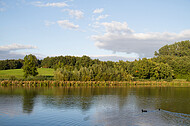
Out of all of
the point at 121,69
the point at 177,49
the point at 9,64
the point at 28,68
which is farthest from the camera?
the point at 177,49

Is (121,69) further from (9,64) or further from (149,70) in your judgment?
(9,64)

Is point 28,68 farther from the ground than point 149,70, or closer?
farther from the ground

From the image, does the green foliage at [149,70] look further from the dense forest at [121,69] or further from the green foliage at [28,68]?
the green foliage at [28,68]

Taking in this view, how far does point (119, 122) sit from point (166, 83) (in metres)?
57.5

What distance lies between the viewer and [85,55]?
4503 inches

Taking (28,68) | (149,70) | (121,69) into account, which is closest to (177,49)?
(149,70)

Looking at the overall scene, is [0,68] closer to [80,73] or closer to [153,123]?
[80,73]

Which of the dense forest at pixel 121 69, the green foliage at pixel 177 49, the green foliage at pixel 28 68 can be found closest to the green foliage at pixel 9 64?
the dense forest at pixel 121 69

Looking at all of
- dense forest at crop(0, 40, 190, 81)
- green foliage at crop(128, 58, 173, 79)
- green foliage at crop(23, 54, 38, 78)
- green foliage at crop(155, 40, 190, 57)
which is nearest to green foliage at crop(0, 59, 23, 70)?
dense forest at crop(0, 40, 190, 81)

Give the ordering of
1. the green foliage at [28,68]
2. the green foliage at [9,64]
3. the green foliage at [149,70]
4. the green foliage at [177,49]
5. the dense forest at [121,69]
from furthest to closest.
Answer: the green foliage at [177,49] < the green foliage at [9,64] < the green foliage at [149,70] < the green foliage at [28,68] < the dense forest at [121,69]

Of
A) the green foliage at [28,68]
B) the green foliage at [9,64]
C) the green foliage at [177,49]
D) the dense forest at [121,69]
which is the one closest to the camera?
the dense forest at [121,69]

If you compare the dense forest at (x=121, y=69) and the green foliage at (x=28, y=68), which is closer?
the dense forest at (x=121, y=69)

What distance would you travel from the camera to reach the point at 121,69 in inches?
3000

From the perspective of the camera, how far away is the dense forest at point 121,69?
6971cm
